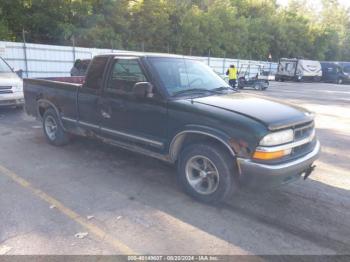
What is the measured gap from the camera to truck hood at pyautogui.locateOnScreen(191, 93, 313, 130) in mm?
3758

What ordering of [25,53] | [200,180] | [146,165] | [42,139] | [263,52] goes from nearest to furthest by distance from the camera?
[200,180]
[146,165]
[42,139]
[25,53]
[263,52]

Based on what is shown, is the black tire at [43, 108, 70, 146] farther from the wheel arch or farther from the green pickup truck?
the green pickup truck

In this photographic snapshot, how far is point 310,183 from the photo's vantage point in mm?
4922

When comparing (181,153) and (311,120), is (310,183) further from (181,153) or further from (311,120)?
(181,153)

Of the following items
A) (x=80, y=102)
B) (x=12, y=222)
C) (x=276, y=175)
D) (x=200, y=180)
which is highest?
(x=80, y=102)

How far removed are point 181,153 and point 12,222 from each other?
2.15m

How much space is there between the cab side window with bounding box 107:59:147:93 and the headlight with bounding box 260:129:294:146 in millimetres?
1942

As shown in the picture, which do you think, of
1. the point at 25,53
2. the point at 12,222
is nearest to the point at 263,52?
the point at 25,53

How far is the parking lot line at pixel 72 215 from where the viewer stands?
3242 mm

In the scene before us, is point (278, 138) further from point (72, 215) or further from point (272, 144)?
point (72, 215)

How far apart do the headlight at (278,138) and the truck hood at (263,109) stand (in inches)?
3.2

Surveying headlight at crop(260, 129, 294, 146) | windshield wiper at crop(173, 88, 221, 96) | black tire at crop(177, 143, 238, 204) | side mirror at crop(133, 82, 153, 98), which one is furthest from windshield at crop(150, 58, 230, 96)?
headlight at crop(260, 129, 294, 146)

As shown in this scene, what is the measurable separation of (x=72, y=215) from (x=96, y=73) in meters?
2.44

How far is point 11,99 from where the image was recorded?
371 inches
